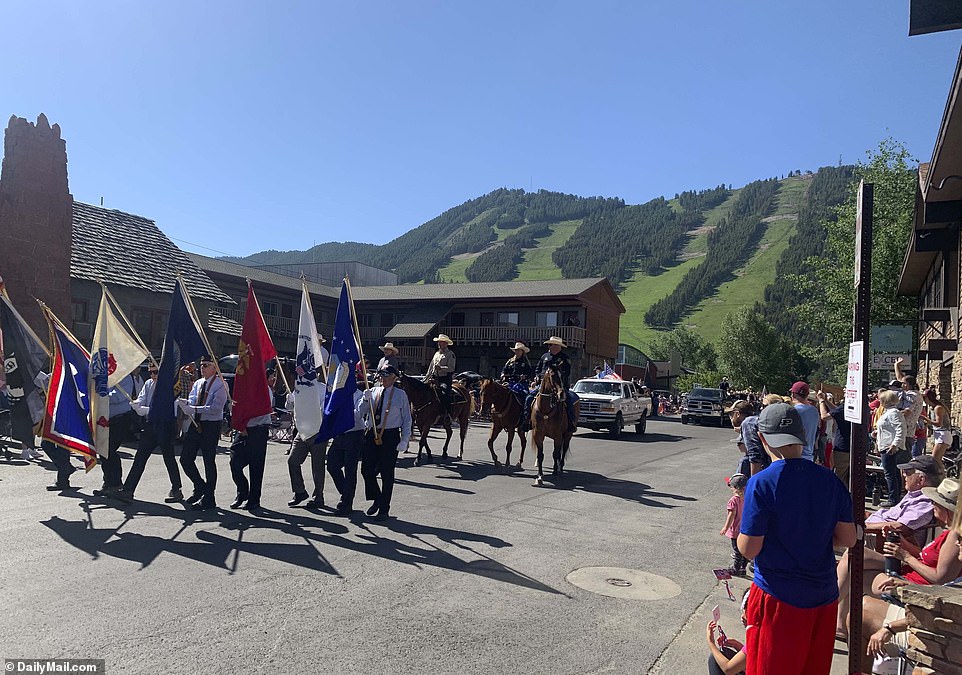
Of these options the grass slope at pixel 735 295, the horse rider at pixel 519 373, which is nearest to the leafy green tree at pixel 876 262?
the horse rider at pixel 519 373

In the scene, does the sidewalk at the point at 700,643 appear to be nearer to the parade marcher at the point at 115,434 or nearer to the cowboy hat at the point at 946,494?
the cowboy hat at the point at 946,494

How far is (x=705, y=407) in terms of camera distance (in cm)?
3619

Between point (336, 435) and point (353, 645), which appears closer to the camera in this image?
point (353, 645)

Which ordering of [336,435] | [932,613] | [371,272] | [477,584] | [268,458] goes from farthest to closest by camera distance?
[371,272] → [268,458] → [336,435] → [477,584] → [932,613]

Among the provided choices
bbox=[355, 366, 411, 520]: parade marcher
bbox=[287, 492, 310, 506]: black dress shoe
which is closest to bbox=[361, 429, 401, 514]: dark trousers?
bbox=[355, 366, 411, 520]: parade marcher

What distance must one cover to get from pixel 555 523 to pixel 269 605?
4.56 m

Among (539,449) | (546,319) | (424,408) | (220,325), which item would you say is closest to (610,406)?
(424,408)

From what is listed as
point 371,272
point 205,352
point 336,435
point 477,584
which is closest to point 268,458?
point 205,352

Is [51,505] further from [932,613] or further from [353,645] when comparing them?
[932,613]

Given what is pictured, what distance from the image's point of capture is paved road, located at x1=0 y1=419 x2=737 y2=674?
480cm

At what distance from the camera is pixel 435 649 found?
4.92m

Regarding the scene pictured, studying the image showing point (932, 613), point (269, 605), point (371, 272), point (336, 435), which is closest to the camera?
point (932, 613)

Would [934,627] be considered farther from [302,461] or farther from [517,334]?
[517,334]

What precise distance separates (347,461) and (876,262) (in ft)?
100
